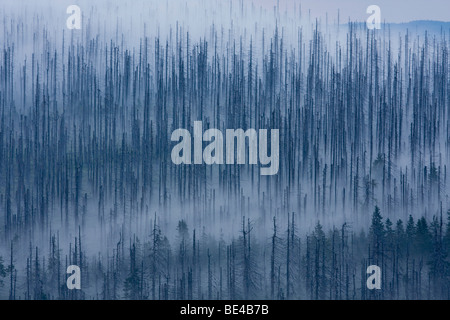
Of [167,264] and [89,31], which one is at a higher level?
[89,31]

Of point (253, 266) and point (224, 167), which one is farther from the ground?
point (224, 167)

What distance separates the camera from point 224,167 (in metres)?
7.03

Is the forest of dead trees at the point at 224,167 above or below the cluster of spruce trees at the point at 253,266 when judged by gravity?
above

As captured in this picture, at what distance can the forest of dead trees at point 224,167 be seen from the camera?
700cm

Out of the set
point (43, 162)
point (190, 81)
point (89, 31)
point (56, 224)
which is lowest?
point (56, 224)

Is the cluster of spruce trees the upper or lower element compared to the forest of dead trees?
lower

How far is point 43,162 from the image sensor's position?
23.6ft

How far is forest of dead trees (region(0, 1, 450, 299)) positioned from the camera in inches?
276

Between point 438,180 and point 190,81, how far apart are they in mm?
2698
